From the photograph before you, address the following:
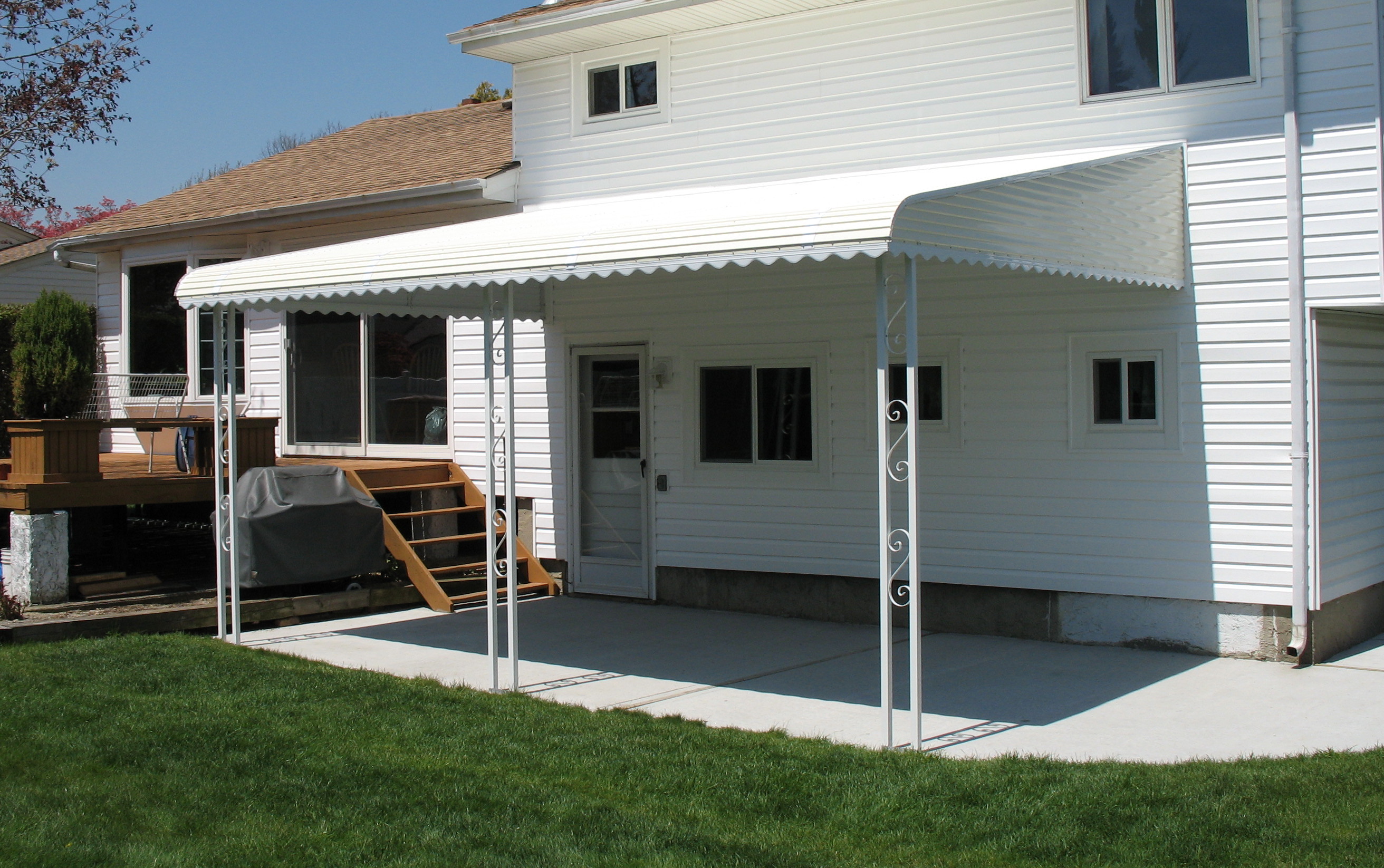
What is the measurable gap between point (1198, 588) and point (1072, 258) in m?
2.68

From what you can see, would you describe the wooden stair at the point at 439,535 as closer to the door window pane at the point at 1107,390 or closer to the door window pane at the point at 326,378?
the door window pane at the point at 326,378

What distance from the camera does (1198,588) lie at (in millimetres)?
8531

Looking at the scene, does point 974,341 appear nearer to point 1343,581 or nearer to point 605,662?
point 1343,581

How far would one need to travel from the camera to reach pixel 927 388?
9688 millimetres

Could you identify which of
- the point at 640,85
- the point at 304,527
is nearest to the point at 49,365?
the point at 304,527

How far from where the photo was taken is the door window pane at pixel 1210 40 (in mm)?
8430

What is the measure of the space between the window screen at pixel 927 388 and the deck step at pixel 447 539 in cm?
387

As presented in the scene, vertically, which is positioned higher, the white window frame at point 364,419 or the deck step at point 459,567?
the white window frame at point 364,419

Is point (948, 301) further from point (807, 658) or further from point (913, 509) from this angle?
point (913, 509)

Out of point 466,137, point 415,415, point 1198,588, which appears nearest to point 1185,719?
point 1198,588

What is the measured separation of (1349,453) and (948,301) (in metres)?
3.00

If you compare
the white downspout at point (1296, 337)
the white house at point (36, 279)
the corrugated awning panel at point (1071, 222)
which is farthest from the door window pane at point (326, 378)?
the white house at point (36, 279)

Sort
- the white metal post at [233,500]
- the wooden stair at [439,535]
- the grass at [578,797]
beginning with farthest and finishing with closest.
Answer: the wooden stair at [439,535]
the white metal post at [233,500]
the grass at [578,797]

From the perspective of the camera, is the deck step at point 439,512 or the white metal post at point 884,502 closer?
the white metal post at point 884,502
